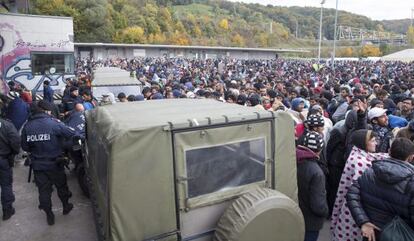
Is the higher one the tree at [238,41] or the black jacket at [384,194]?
the tree at [238,41]

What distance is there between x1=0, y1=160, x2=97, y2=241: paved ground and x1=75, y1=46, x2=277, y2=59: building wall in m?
44.9

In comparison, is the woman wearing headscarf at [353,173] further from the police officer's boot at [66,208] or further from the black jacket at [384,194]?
the police officer's boot at [66,208]

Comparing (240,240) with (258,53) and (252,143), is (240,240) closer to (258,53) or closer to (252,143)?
(252,143)

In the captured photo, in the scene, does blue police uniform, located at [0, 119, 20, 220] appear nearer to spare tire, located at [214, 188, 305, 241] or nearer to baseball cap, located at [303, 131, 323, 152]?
spare tire, located at [214, 188, 305, 241]

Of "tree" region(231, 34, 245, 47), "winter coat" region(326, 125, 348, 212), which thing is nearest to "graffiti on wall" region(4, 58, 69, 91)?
"winter coat" region(326, 125, 348, 212)

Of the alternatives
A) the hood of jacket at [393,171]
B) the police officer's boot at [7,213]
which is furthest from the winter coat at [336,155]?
the police officer's boot at [7,213]

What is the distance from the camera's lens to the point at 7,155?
579cm

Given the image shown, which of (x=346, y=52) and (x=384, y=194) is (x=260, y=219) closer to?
(x=384, y=194)

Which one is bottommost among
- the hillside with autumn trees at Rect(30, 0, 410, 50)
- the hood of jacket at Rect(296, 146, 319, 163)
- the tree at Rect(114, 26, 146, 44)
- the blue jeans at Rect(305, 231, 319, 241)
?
the blue jeans at Rect(305, 231, 319, 241)

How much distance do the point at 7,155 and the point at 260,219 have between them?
183 inches

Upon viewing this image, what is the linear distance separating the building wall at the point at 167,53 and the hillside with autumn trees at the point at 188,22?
9.95 m

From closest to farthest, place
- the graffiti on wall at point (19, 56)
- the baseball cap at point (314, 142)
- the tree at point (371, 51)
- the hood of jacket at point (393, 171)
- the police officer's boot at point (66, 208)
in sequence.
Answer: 1. the hood of jacket at point (393, 171)
2. the baseball cap at point (314, 142)
3. the police officer's boot at point (66, 208)
4. the graffiti on wall at point (19, 56)
5. the tree at point (371, 51)

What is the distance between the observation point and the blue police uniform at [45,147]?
5.46 m

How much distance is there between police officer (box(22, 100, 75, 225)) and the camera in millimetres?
5465
